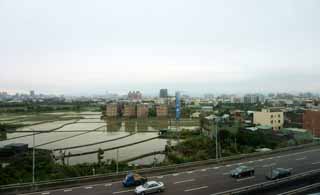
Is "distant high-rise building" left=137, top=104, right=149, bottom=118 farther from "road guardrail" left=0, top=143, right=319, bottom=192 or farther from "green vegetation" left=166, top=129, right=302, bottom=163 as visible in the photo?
"road guardrail" left=0, top=143, right=319, bottom=192

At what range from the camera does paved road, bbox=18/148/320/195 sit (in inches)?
416

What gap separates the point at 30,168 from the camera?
52.9ft

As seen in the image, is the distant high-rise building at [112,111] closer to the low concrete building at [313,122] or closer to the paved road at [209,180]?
the low concrete building at [313,122]

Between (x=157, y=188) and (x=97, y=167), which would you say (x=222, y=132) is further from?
(x=157, y=188)

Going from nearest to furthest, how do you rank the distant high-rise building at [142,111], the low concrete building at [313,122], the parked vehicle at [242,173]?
the parked vehicle at [242,173]
the low concrete building at [313,122]
the distant high-rise building at [142,111]

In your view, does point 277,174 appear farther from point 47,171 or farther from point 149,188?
point 47,171

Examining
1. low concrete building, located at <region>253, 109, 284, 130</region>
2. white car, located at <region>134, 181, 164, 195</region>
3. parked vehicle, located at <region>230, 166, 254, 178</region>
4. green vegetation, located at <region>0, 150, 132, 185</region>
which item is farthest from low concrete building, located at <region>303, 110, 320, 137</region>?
white car, located at <region>134, 181, 164, 195</region>

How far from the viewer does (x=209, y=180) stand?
11.9 m

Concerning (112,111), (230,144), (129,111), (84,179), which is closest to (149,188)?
(84,179)

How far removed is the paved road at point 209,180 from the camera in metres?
10.6

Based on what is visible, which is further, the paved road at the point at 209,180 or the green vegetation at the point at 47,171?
the green vegetation at the point at 47,171

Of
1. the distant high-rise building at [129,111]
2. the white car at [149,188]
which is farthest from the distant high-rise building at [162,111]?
the white car at [149,188]

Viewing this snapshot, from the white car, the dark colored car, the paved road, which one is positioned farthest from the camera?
the dark colored car

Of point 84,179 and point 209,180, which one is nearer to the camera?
point 84,179
